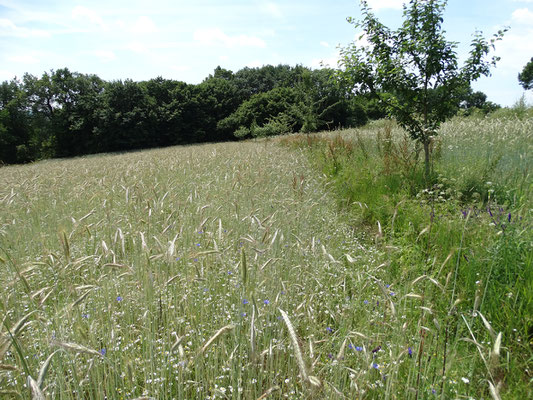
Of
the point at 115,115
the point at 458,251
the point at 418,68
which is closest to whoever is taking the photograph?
the point at 458,251

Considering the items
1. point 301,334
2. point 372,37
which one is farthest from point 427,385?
point 372,37

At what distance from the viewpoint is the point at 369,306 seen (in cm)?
218

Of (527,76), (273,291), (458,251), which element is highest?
(527,76)

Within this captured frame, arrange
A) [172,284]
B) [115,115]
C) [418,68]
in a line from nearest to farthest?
1. [172,284]
2. [418,68]
3. [115,115]

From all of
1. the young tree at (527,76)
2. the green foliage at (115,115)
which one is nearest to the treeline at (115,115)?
the green foliage at (115,115)

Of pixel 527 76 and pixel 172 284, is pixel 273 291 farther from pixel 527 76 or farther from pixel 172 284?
pixel 527 76

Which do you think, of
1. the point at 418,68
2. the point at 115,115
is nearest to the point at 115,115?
the point at 115,115

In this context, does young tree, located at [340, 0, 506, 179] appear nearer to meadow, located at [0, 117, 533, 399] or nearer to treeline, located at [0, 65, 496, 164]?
meadow, located at [0, 117, 533, 399]

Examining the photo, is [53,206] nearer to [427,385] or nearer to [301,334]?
[301,334]

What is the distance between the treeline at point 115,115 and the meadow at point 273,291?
3013cm

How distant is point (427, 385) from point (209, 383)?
1209 mm

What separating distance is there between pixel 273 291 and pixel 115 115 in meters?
37.8

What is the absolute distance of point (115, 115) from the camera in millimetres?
34250

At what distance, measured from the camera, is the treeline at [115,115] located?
3519cm
